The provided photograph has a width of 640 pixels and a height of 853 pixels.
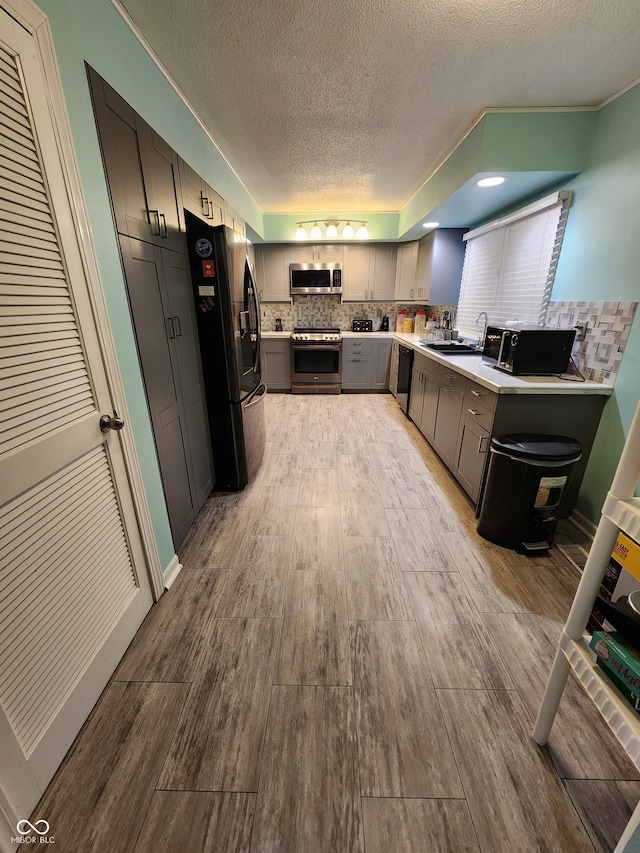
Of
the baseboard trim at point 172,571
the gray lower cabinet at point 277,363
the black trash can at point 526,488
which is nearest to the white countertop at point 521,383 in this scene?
the black trash can at point 526,488

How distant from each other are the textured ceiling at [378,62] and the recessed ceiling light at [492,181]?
1.21 ft

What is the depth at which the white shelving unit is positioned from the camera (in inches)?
28.1

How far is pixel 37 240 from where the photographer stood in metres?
0.94

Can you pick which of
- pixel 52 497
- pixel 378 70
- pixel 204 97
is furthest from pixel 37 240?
pixel 378 70

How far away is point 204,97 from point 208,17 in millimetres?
644

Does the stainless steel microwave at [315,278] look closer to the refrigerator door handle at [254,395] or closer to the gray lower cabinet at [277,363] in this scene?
the gray lower cabinet at [277,363]

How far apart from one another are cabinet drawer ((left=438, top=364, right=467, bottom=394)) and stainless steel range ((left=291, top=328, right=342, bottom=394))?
2.20 meters

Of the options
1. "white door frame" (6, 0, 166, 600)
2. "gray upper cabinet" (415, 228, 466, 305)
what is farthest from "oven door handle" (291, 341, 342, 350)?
"white door frame" (6, 0, 166, 600)

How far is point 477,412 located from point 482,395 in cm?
13

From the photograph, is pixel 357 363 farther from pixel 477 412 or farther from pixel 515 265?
pixel 477 412

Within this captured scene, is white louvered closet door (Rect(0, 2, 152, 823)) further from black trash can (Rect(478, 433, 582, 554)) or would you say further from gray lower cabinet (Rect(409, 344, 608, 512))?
gray lower cabinet (Rect(409, 344, 608, 512))

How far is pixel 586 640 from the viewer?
3.00 ft

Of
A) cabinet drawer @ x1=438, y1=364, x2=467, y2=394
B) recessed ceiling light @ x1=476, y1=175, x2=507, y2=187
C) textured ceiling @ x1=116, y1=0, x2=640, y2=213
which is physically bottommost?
cabinet drawer @ x1=438, y1=364, x2=467, y2=394

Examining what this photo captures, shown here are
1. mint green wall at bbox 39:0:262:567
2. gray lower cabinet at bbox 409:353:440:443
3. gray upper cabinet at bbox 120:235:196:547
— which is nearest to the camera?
mint green wall at bbox 39:0:262:567
